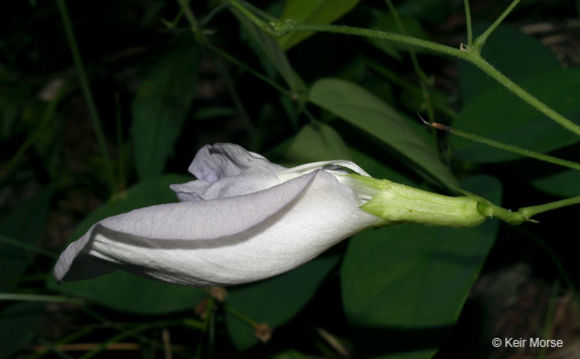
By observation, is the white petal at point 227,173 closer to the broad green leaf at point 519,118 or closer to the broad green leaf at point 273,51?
the broad green leaf at point 273,51

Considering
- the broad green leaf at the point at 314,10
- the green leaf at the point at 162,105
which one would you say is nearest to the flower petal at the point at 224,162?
the broad green leaf at the point at 314,10

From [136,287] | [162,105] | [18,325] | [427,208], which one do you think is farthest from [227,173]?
[18,325]

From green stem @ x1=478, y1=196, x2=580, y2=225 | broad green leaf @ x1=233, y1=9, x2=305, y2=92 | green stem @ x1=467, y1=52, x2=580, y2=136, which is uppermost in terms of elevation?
broad green leaf @ x1=233, y1=9, x2=305, y2=92

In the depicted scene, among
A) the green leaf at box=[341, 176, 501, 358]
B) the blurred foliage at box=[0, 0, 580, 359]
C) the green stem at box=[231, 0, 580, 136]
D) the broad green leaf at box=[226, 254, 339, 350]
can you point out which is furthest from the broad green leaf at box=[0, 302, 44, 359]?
the green stem at box=[231, 0, 580, 136]

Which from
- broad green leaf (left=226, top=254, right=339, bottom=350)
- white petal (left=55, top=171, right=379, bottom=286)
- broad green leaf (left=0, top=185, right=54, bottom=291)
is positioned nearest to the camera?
white petal (left=55, top=171, right=379, bottom=286)

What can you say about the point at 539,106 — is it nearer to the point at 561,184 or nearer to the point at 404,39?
the point at 404,39

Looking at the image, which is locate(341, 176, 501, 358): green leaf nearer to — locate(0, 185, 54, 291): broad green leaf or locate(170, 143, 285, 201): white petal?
locate(170, 143, 285, 201): white petal
